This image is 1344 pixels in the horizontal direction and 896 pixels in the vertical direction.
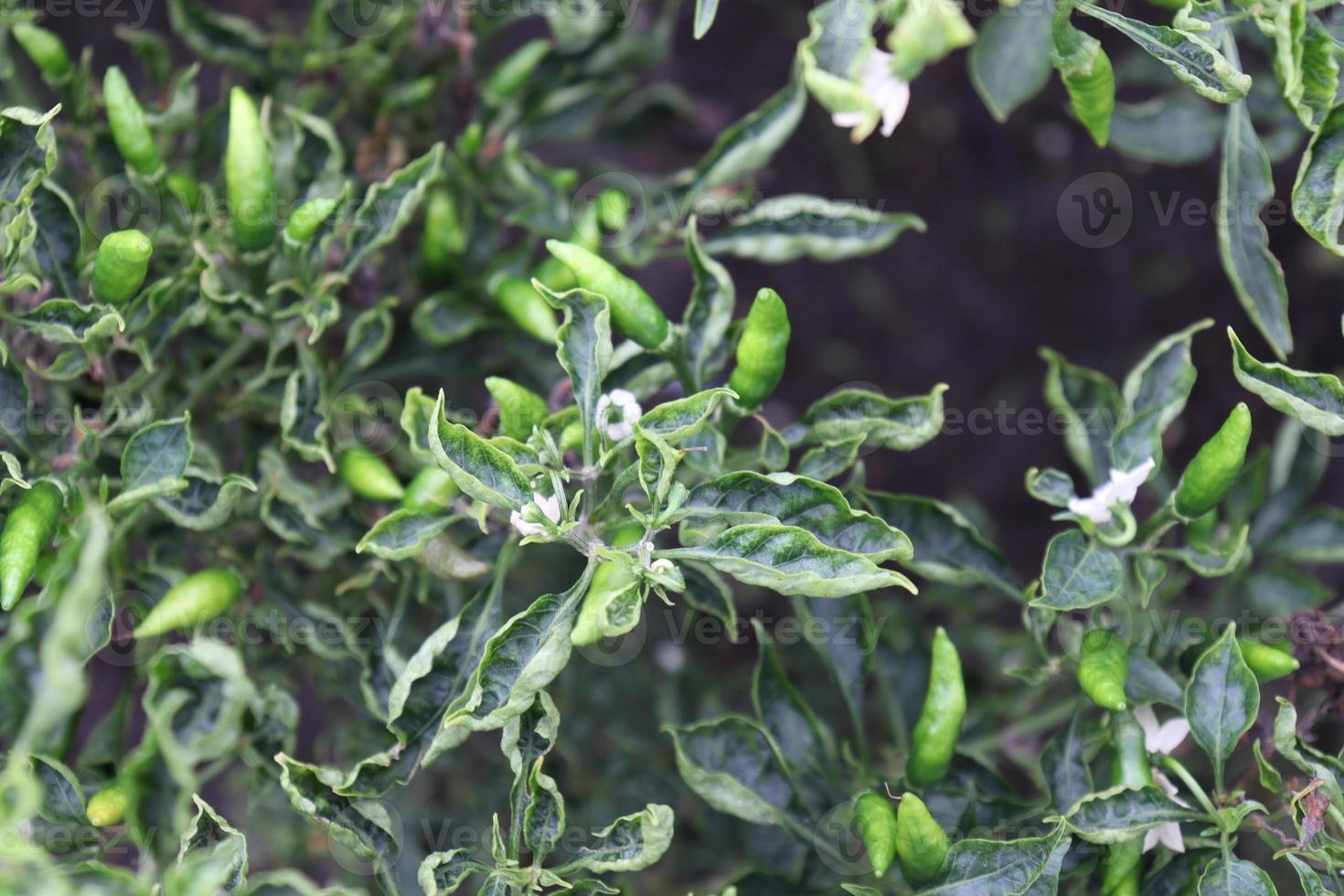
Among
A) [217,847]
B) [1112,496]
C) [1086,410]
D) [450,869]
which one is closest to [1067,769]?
[1112,496]

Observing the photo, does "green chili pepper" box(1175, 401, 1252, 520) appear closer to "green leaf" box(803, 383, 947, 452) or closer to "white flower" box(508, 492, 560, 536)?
"green leaf" box(803, 383, 947, 452)

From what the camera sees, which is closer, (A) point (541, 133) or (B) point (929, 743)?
(B) point (929, 743)

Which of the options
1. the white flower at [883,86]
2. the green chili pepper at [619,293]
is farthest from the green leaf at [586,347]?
the white flower at [883,86]

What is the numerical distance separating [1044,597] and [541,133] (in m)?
0.99

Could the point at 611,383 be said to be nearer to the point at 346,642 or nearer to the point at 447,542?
the point at 447,542

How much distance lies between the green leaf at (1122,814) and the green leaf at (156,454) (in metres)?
0.97

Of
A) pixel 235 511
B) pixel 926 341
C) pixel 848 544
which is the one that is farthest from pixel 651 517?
pixel 926 341

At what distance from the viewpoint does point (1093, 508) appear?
1.25 meters

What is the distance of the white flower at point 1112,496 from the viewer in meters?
1.24

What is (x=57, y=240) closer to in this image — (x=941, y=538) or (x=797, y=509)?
(x=797, y=509)

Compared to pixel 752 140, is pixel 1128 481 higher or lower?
lower

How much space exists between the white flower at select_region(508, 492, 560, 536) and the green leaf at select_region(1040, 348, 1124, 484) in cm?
65

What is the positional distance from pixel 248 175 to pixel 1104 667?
42.0 inches

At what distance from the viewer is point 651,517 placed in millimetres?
1077
